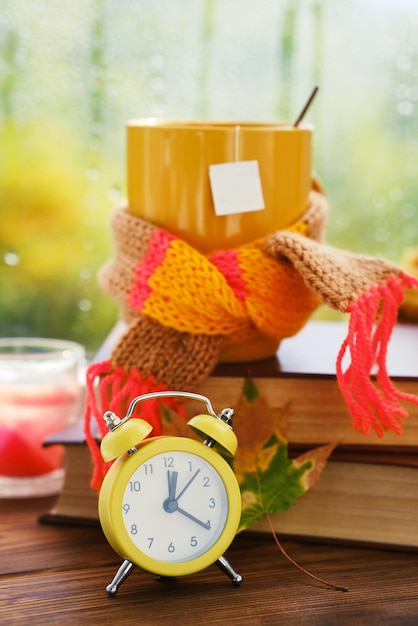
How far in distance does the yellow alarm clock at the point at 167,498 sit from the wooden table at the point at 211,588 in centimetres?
3

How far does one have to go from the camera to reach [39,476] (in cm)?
84

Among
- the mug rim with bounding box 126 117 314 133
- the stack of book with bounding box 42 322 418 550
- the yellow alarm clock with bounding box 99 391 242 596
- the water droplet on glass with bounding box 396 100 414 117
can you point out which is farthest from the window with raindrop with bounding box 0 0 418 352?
the yellow alarm clock with bounding box 99 391 242 596

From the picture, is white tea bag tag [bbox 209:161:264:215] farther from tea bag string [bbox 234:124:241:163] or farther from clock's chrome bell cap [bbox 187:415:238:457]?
clock's chrome bell cap [bbox 187:415:238:457]

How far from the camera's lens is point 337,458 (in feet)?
2.27

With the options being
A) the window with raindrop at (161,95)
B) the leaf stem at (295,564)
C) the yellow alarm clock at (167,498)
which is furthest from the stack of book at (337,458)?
the window with raindrop at (161,95)

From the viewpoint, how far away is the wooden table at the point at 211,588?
0.58 metres

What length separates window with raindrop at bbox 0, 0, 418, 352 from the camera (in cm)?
95

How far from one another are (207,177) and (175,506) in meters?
0.26

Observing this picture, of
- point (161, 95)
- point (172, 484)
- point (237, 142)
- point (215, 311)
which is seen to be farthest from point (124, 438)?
point (161, 95)

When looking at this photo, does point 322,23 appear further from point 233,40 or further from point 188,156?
point 188,156

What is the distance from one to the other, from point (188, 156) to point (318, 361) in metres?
0.21

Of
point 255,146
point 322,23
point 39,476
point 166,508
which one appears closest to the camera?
point 166,508

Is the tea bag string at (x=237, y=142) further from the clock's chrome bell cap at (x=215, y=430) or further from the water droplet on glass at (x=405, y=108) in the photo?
the water droplet on glass at (x=405, y=108)

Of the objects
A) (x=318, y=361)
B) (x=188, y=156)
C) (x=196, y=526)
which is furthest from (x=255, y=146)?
(x=196, y=526)
